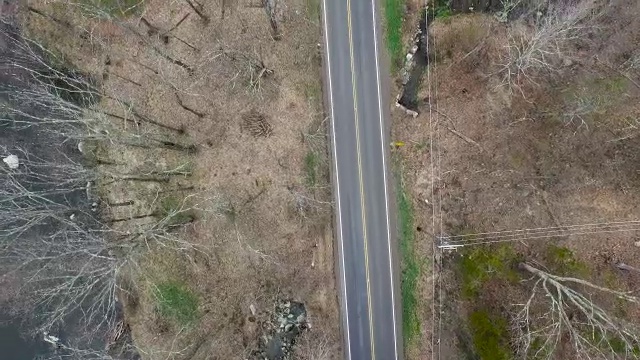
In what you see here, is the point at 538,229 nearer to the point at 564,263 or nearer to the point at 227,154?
the point at 564,263

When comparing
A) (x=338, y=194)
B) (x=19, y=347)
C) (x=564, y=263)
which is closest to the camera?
(x=564, y=263)

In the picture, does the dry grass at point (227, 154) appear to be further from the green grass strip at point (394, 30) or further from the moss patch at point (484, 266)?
the moss patch at point (484, 266)

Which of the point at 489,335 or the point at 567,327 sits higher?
the point at 567,327

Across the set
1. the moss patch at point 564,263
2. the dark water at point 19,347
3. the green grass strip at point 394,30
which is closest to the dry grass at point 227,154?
the green grass strip at point 394,30

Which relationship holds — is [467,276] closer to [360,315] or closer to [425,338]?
[425,338]

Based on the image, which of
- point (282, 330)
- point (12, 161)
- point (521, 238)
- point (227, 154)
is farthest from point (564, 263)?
point (12, 161)

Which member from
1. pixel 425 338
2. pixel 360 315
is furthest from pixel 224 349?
pixel 425 338
